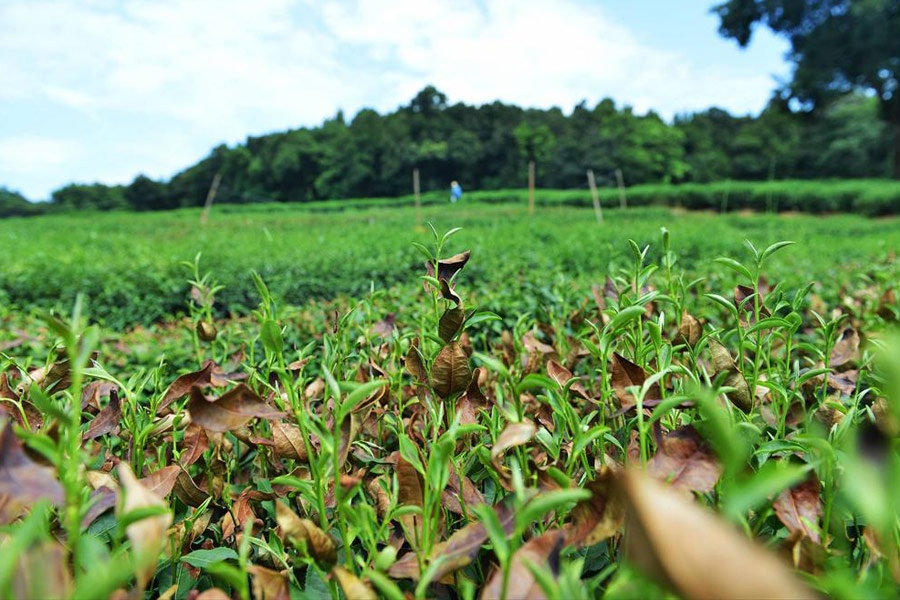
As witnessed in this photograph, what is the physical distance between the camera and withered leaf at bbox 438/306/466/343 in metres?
0.67

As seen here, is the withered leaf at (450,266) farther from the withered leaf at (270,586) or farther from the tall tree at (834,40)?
the tall tree at (834,40)

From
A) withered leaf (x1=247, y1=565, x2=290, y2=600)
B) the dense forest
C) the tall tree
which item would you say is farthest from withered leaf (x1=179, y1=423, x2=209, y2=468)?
the dense forest

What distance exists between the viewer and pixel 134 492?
374 millimetres

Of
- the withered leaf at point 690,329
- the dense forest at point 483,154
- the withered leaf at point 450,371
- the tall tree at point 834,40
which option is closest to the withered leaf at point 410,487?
the withered leaf at point 450,371

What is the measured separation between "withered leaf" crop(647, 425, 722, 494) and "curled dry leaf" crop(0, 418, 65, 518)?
459 mm

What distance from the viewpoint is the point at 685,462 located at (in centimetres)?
50

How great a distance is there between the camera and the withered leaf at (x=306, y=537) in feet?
1.53

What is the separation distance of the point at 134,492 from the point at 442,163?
140ft

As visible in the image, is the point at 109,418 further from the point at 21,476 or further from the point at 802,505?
the point at 802,505

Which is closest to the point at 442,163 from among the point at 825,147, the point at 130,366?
the point at 825,147

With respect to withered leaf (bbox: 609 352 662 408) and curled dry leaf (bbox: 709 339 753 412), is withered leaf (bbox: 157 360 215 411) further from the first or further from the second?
curled dry leaf (bbox: 709 339 753 412)

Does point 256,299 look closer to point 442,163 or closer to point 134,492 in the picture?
point 134,492

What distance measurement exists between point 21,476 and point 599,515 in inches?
16.9

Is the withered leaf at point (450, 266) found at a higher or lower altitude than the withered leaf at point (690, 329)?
higher
